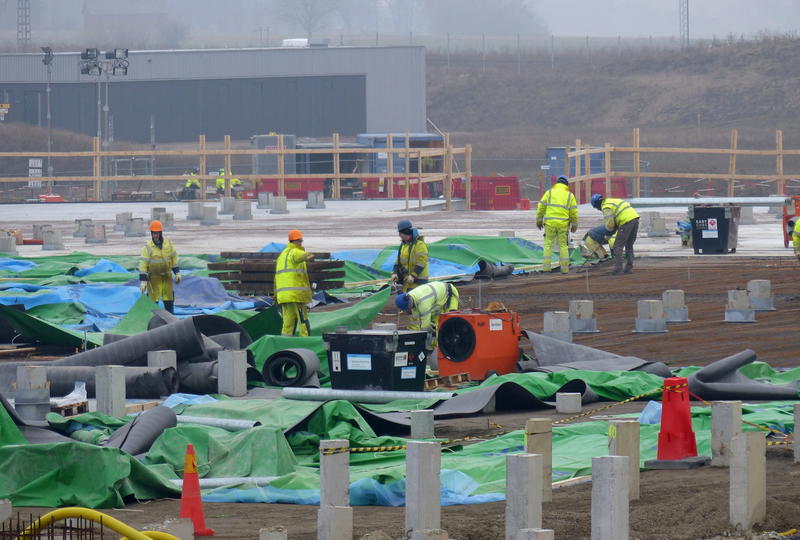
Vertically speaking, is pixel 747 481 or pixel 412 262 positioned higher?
pixel 412 262

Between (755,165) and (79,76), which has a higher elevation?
(79,76)

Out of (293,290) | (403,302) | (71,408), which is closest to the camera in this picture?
(71,408)

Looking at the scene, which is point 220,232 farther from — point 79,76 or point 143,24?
point 143,24

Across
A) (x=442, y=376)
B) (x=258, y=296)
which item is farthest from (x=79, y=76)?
(x=442, y=376)

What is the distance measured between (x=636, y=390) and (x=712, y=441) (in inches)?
144

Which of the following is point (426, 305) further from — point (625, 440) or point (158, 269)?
point (625, 440)

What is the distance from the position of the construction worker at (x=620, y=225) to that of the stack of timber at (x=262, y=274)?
4.56m

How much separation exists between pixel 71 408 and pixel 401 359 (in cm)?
321

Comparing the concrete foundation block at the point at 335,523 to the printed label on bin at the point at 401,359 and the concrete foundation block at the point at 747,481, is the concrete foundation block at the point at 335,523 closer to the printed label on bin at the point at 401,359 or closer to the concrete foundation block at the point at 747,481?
the concrete foundation block at the point at 747,481

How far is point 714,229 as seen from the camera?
28.3 m

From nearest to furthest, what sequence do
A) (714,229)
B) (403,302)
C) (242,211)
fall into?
(403,302) → (714,229) → (242,211)

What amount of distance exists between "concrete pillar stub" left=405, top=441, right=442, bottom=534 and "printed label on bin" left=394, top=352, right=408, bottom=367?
6321 mm

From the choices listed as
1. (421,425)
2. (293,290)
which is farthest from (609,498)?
(293,290)

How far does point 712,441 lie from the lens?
10.2 m
